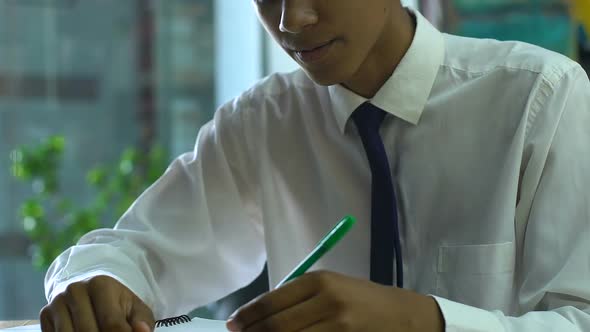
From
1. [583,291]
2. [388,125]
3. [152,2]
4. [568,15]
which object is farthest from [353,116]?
[152,2]

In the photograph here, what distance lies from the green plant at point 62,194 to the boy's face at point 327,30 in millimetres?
2153

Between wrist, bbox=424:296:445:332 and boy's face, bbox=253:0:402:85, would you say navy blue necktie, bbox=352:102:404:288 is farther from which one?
wrist, bbox=424:296:445:332

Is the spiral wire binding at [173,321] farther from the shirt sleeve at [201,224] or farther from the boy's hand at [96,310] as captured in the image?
the shirt sleeve at [201,224]

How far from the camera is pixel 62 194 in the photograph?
356cm

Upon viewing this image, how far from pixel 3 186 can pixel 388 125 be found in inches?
101

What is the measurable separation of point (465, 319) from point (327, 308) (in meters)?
0.17

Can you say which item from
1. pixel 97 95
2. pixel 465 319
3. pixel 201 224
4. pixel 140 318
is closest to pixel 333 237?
pixel 465 319

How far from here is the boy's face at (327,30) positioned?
1.19 metres

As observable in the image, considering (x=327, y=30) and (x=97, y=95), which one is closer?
(x=327, y=30)

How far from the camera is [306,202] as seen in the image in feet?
4.71

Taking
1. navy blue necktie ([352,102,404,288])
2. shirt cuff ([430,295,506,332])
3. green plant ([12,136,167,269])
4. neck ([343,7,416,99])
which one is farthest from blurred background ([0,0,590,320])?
shirt cuff ([430,295,506,332])

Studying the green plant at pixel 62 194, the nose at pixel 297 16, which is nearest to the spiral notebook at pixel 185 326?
the nose at pixel 297 16

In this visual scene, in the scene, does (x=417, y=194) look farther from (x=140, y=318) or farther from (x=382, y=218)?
(x=140, y=318)

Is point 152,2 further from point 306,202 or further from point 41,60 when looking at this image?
point 306,202
